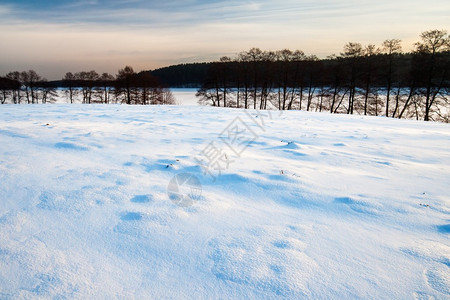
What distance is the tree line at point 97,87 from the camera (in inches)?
1362

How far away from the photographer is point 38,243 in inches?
78.4

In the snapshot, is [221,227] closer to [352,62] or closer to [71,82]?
[352,62]

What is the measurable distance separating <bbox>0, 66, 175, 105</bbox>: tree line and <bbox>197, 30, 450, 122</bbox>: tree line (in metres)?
8.90

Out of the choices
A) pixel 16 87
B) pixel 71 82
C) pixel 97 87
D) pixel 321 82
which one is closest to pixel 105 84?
pixel 97 87

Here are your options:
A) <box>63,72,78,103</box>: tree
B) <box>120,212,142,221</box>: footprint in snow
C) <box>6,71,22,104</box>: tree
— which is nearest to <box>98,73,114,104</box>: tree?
<box>63,72,78,103</box>: tree

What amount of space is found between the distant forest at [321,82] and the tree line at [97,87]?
14 cm

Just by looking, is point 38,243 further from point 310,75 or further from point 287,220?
point 310,75

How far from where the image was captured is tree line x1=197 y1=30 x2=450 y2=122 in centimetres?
1988

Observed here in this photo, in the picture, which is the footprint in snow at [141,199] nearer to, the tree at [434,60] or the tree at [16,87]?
the tree at [434,60]

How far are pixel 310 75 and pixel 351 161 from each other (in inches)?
1130

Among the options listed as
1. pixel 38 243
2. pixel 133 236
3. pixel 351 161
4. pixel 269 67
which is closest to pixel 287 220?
pixel 133 236

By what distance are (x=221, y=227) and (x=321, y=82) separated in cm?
3071

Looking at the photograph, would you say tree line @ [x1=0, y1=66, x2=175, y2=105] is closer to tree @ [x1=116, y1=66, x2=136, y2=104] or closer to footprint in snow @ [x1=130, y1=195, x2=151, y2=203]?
tree @ [x1=116, y1=66, x2=136, y2=104]

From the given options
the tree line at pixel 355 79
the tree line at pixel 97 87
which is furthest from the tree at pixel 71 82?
the tree line at pixel 355 79
